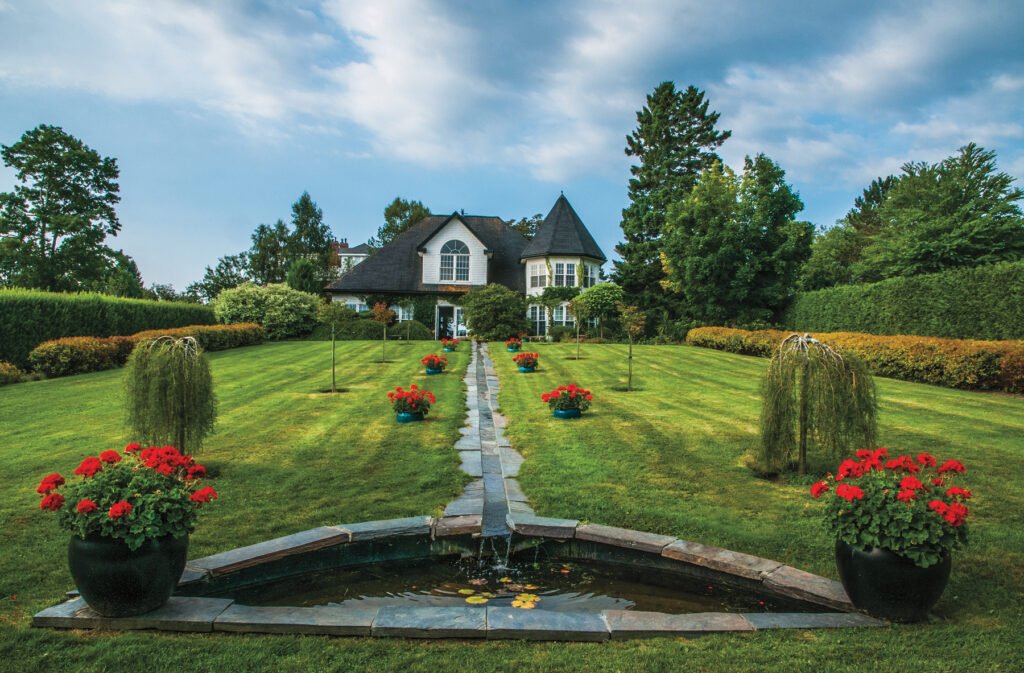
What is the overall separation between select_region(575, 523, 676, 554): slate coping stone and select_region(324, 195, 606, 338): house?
91.2 feet

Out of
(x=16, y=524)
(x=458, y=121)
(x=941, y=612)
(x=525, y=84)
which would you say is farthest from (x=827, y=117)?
(x=16, y=524)

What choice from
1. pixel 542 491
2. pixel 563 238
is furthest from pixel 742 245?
pixel 542 491

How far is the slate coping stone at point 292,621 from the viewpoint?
11.2ft

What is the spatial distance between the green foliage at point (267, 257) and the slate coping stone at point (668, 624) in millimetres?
53641

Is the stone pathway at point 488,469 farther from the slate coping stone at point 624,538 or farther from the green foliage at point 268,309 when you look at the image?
the green foliage at point 268,309

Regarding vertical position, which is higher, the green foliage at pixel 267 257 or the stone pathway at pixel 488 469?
the green foliage at pixel 267 257

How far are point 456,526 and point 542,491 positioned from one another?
1442 mm

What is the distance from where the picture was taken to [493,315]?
92.6ft

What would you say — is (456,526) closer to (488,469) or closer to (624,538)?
(624,538)

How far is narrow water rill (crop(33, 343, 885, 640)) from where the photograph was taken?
3453mm

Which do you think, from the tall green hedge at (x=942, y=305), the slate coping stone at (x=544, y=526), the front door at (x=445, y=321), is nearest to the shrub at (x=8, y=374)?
the slate coping stone at (x=544, y=526)

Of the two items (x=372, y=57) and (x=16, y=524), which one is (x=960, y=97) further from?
(x=16, y=524)

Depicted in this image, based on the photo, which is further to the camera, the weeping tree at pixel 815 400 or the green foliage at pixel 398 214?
the green foliage at pixel 398 214

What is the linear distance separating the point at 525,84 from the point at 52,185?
116 ft
